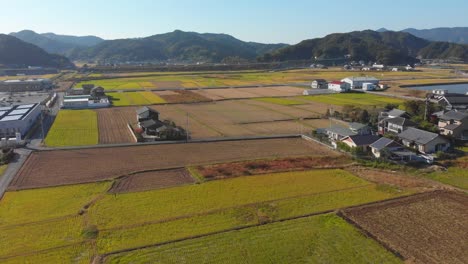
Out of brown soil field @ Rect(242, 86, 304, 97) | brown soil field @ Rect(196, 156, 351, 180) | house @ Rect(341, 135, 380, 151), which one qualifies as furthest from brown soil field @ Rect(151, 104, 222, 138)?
brown soil field @ Rect(242, 86, 304, 97)

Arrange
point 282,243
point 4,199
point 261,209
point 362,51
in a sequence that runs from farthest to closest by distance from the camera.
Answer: point 362,51, point 4,199, point 261,209, point 282,243

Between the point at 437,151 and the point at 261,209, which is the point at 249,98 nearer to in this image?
the point at 437,151

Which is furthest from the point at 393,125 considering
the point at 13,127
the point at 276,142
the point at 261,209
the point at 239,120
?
the point at 13,127

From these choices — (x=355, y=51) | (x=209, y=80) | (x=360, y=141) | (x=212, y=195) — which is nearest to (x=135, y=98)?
(x=209, y=80)

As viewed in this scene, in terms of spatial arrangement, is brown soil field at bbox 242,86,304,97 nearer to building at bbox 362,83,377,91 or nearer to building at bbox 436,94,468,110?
building at bbox 362,83,377,91

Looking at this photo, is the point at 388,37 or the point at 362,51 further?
the point at 388,37
